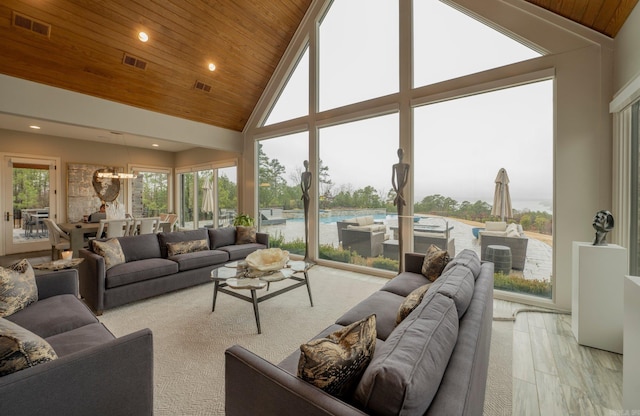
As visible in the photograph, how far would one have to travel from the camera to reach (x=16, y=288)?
6.48 feet

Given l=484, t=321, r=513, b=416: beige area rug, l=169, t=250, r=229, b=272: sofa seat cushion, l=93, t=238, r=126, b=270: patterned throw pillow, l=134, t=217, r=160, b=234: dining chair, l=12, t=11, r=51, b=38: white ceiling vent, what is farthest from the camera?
l=134, t=217, r=160, b=234: dining chair

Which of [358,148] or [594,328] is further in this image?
[358,148]

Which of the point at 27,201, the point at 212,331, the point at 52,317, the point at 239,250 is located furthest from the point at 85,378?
the point at 27,201

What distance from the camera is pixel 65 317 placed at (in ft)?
6.11

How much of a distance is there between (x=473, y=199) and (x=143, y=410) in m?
3.99

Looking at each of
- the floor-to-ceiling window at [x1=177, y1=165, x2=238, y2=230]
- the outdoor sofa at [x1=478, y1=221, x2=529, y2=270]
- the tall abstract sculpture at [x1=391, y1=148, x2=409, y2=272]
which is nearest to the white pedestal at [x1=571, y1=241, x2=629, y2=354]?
the outdoor sofa at [x1=478, y1=221, x2=529, y2=270]

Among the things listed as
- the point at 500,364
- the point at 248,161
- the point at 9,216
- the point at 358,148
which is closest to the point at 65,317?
the point at 500,364

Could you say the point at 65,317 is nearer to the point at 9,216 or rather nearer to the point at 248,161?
the point at 248,161

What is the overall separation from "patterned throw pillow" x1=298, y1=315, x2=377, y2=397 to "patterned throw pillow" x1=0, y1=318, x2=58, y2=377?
3.69 feet

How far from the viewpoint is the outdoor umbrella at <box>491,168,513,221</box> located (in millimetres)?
3479

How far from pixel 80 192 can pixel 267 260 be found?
689 centimetres

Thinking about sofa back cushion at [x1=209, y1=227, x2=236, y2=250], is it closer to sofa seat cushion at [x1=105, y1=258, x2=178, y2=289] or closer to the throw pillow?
the throw pillow

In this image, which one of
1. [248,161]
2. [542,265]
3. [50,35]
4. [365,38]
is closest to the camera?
[542,265]

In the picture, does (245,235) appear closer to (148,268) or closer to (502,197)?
(148,268)
